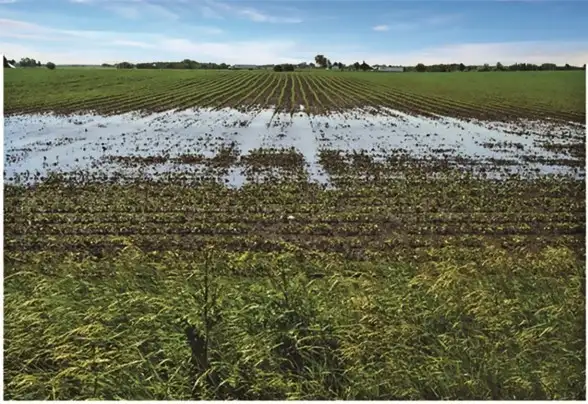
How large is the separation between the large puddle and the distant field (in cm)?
164

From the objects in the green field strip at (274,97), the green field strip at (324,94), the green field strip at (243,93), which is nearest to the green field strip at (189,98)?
the green field strip at (243,93)

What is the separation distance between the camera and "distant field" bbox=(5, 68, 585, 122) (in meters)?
16.0

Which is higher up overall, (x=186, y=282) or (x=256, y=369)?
(x=186, y=282)

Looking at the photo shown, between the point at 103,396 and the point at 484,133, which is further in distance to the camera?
the point at 484,133

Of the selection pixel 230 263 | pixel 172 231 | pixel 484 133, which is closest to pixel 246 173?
pixel 172 231

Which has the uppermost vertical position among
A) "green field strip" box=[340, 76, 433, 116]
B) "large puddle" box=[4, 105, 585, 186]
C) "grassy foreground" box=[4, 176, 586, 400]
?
"green field strip" box=[340, 76, 433, 116]

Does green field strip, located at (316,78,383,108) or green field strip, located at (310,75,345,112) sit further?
green field strip, located at (316,78,383,108)

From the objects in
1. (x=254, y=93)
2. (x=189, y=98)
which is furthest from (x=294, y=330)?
(x=254, y=93)

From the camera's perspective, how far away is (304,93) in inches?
822

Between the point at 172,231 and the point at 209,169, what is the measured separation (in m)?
2.63

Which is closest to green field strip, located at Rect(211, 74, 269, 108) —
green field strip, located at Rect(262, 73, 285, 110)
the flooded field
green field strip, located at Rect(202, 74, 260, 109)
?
green field strip, located at Rect(202, 74, 260, 109)

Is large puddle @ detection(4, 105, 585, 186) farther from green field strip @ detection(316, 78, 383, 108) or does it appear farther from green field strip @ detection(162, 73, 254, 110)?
green field strip @ detection(316, 78, 383, 108)

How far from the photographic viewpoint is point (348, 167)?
8.51 m

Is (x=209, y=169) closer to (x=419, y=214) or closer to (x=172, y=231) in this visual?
(x=172, y=231)
